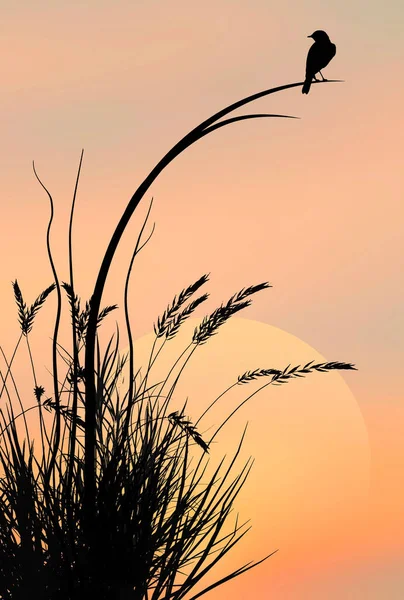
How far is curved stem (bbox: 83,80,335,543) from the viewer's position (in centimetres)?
399

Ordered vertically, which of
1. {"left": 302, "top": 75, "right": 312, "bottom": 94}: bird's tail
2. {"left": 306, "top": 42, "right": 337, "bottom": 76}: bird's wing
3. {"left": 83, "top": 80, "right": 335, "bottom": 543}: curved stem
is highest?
{"left": 306, "top": 42, "right": 337, "bottom": 76}: bird's wing

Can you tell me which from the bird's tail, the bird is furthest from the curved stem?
the bird

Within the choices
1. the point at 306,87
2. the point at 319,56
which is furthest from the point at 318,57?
the point at 306,87

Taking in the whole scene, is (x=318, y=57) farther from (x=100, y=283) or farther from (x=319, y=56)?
(x=100, y=283)

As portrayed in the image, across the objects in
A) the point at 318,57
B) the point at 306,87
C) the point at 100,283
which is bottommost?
the point at 100,283

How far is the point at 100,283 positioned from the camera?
4289 mm

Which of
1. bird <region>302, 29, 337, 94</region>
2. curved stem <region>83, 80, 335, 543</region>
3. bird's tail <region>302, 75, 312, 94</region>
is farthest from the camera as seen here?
bird <region>302, 29, 337, 94</region>

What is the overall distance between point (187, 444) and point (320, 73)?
243 cm

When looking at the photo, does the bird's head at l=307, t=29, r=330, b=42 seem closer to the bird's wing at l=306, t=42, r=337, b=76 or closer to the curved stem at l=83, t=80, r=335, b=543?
the bird's wing at l=306, t=42, r=337, b=76

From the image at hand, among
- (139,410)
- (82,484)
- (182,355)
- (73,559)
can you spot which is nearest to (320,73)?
(182,355)

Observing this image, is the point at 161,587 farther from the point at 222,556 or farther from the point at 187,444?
the point at 187,444

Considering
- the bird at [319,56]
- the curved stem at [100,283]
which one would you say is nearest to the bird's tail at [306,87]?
the bird at [319,56]

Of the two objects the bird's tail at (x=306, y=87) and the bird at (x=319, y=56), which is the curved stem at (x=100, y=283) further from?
the bird at (x=319, y=56)

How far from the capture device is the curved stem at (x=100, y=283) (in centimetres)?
399
